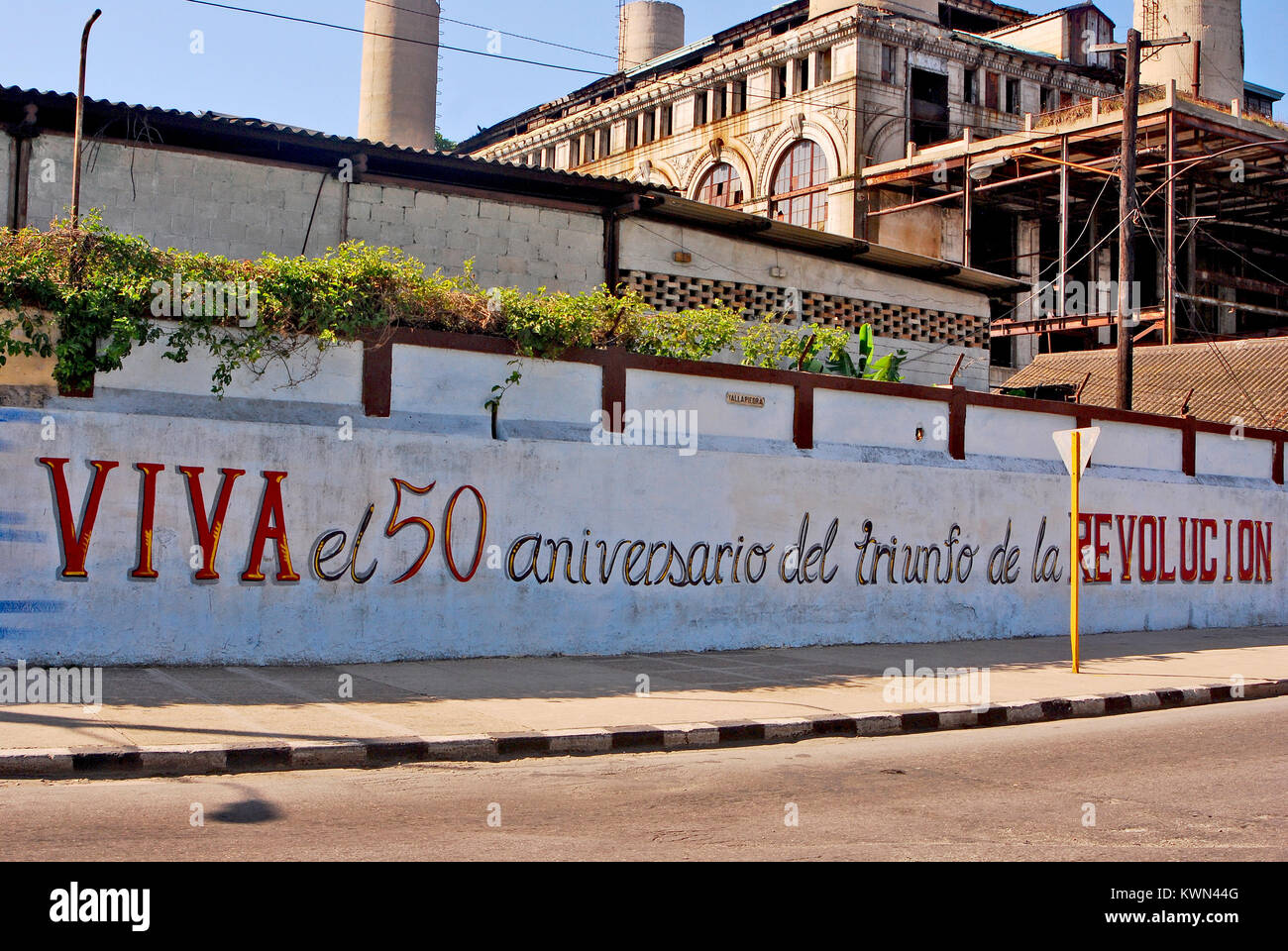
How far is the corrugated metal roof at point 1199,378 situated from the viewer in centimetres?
2564

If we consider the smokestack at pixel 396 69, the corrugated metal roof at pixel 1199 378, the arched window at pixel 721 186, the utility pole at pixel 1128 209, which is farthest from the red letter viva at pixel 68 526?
the arched window at pixel 721 186

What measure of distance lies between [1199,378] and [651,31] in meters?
40.9

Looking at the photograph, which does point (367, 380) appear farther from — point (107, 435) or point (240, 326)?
point (107, 435)

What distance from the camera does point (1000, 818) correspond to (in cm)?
711

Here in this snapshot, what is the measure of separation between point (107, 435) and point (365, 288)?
281 cm

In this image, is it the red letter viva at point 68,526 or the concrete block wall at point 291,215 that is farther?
the concrete block wall at point 291,215

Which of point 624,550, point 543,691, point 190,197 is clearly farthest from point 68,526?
point 190,197

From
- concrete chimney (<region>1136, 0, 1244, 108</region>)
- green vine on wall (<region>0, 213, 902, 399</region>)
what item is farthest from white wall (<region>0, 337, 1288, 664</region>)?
concrete chimney (<region>1136, 0, 1244, 108</region>)

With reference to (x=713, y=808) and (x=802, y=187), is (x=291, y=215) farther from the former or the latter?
(x=802, y=187)

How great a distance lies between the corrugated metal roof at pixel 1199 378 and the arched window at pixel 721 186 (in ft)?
79.4

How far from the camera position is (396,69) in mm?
33969

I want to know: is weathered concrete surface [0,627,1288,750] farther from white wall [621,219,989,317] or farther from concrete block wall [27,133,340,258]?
white wall [621,219,989,317]

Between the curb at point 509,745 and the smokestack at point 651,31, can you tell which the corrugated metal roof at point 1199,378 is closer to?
the curb at point 509,745
